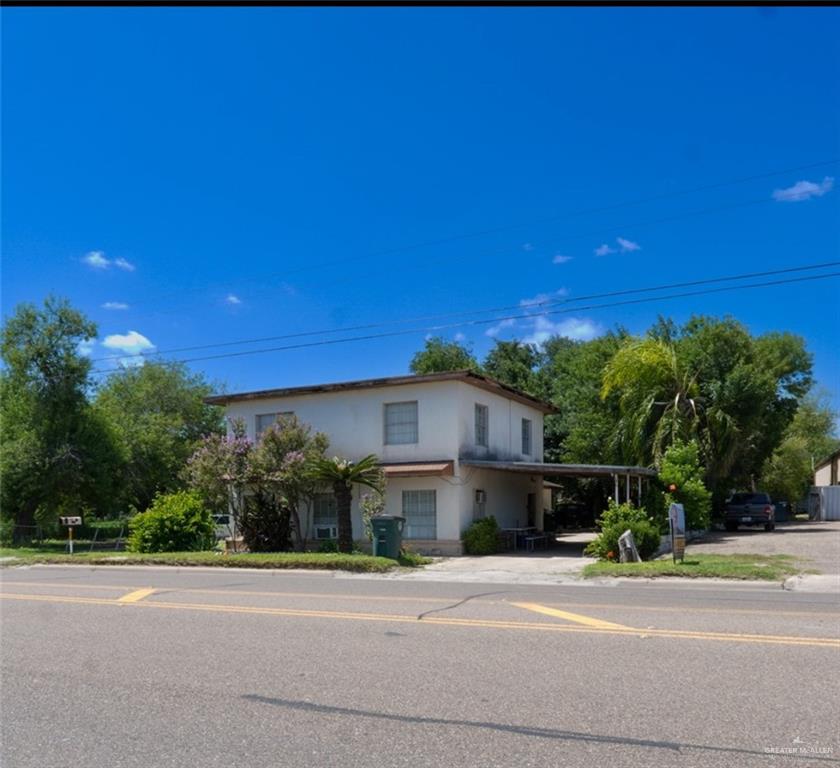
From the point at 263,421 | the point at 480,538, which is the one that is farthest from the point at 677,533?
the point at 263,421

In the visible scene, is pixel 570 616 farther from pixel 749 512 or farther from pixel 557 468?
pixel 749 512

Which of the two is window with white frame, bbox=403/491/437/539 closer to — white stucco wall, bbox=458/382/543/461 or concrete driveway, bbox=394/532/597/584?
concrete driveway, bbox=394/532/597/584

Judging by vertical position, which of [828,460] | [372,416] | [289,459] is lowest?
[289,459]

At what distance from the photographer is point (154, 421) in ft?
137

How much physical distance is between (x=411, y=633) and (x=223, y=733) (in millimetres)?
3867

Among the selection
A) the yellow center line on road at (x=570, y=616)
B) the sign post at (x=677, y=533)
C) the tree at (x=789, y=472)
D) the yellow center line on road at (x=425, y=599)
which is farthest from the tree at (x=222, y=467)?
the tree at (x=789, y=472)

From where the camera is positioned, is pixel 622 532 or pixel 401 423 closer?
pixel 622 532

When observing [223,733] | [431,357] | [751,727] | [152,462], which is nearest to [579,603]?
[751,727]

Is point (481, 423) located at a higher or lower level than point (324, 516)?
higher

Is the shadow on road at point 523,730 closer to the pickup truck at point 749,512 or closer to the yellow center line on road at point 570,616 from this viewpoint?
the yellow center line on road at point 570,616

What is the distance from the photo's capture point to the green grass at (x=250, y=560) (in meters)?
18.9

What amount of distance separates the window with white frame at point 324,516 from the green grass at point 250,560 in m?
4.06

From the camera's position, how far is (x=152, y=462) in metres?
39.1

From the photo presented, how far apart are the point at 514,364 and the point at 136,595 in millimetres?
39370
